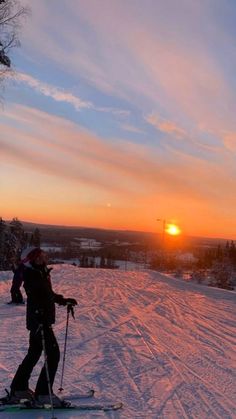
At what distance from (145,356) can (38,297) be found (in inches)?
145

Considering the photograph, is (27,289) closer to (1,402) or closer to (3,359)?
(1,402)

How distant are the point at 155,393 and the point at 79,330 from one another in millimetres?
4769

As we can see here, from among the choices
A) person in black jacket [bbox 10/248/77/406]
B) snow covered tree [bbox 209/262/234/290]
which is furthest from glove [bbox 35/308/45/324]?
snow covered tree [bbox 209/262/234/290]

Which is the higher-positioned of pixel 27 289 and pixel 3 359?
pixel 27 289

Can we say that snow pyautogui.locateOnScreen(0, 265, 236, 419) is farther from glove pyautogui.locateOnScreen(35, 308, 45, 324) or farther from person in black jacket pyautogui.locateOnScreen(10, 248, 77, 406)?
glove pyautogui.locateOnScreen(35, 308, 45, 324)

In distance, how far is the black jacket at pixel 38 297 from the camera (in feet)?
19.1

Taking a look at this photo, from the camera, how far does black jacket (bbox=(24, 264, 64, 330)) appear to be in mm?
5832

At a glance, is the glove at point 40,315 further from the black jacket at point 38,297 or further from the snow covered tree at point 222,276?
the snow covered tree at point 222,276

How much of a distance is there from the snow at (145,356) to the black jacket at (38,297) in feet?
3.46

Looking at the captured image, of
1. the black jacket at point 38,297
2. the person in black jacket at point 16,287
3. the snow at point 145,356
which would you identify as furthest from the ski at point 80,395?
the person in black jacket at point 16,287

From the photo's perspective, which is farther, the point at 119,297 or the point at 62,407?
the point at 119,297

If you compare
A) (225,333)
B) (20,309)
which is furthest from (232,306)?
(20,309)

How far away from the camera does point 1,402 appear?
5723mm

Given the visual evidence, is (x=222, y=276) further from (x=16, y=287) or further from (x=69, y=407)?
(x=69, y=407)
